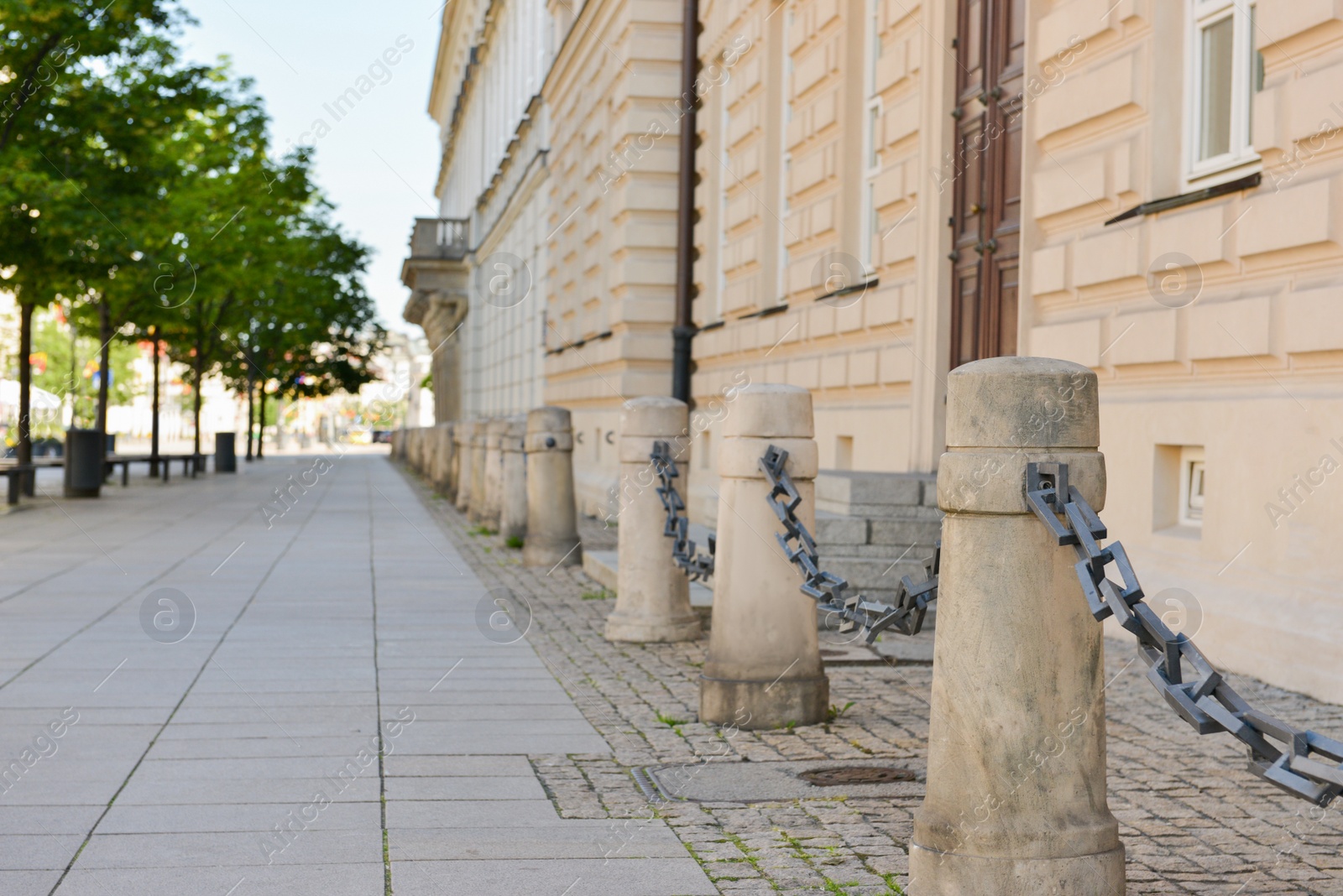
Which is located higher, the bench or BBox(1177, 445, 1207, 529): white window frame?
BBox(1177, 445, 1207, 529): white window frame

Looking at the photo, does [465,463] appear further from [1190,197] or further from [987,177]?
[1190,197]

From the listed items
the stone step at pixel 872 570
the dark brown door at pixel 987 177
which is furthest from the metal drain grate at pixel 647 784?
the dark brown door at pixel 987 177

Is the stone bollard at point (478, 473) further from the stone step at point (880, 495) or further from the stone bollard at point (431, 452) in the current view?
the stone step at point (880, 495)

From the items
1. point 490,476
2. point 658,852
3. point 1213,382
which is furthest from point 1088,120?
point 490,476

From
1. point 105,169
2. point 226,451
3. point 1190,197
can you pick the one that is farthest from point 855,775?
point 226,451

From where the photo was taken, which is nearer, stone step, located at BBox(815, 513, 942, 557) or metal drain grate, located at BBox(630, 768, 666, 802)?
metal drain grate, located at BBox(630, 768, 666, 802)

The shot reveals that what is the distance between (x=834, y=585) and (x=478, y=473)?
50.0ft

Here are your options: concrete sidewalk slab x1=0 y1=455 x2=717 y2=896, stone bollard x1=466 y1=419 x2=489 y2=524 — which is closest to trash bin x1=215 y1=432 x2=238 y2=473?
stone bollard x1=466 y1=419 x2=489 y2=524

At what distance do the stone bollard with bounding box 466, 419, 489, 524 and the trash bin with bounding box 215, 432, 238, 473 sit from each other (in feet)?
58.0

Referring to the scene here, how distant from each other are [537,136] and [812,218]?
57.5 ft

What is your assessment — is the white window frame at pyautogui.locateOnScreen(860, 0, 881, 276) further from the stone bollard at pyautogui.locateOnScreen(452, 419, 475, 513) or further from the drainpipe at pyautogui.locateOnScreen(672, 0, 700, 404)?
the stone bollard at pyautogui.locateOnScreen(452, 419, 475, 513)

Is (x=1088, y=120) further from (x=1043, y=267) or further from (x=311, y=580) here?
(x=311, y=580)

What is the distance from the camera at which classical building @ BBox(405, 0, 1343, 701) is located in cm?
721

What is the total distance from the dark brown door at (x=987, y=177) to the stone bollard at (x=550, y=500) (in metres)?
3.84
